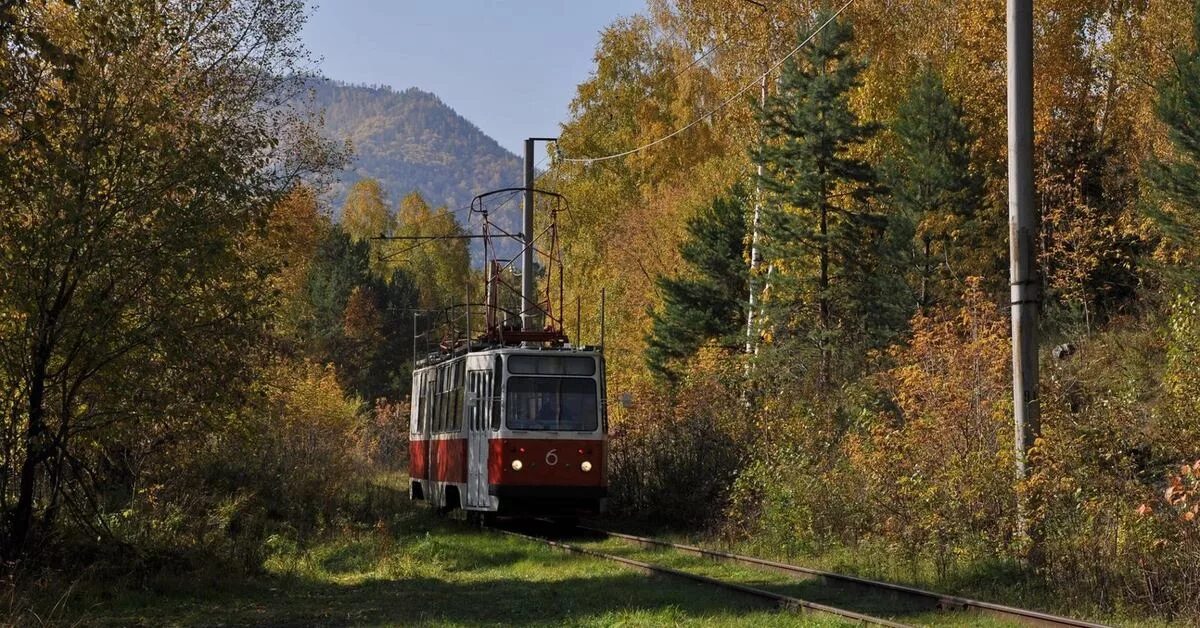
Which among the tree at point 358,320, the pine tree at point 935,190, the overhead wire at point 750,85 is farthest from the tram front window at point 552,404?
the tree at point 358,320

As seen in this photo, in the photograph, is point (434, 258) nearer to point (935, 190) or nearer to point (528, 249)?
point (935, 190)

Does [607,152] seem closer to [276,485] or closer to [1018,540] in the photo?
[276,485]

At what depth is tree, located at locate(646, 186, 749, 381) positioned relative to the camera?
38.8 meters

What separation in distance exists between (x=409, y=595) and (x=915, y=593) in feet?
16.7

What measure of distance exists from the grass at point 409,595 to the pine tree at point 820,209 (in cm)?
1255

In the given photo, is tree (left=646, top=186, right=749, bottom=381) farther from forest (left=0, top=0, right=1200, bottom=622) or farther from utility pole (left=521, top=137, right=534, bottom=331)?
utility pole (left=521, top=137, right=534, bottom=331)

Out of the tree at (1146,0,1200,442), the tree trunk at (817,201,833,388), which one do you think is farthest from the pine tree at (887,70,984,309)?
the tree at (1146,0,1200,442)

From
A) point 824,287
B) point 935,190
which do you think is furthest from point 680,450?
point 935,190

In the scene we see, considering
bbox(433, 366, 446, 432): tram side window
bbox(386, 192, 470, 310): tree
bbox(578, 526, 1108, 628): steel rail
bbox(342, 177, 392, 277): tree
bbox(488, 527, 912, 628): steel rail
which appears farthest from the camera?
bbox(386, 192, 470, 310): tree

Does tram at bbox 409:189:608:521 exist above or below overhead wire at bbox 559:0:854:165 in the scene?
below

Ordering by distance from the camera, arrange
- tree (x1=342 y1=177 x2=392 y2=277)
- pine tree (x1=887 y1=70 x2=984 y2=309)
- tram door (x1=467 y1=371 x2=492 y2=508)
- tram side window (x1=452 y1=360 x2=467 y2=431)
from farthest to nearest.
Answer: tree (x1=342 y1=177 x2=392 y2=277)
pine tree (x1=887 y1=70 x2=984 y2=309)
tram side window (x1=452 y1=360 x2=467 y2=431)
tram door (x1=467 y1=371 x2=492 y2=508)

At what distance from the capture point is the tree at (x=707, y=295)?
127 feet

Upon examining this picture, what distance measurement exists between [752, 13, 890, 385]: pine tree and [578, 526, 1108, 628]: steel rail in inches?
478

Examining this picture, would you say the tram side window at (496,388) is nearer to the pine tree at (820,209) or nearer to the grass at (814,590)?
the grass at (814,590)
